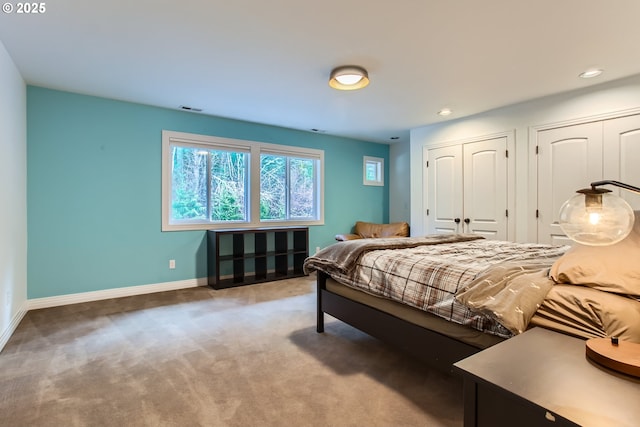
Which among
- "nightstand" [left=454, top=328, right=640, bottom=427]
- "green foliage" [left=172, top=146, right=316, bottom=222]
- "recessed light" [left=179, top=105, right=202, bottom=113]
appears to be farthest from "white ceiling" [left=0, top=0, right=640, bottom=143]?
"nightstand" [left=454, top=328, right=640, bottom=427]

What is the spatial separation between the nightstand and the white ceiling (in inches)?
78.8

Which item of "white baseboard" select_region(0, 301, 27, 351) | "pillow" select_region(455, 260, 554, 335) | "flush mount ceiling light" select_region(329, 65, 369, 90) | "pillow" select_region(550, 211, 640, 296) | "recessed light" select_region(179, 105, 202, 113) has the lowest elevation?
"white baseboard" select_region(0, 301, 27, 351)

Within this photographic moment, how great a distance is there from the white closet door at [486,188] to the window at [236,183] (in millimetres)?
2317

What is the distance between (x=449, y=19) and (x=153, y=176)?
3.60m

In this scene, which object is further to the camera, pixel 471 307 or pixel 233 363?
pixel 233 363

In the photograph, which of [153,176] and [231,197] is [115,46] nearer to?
[153,176]

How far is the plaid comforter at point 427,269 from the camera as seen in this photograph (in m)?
1.68

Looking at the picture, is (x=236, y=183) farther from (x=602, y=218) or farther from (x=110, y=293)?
(x=602, y=218)

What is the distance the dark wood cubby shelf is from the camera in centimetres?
434

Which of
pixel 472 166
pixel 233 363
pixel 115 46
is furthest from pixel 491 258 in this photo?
pixel 115 46

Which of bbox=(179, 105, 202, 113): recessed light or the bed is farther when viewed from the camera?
bbox=(179, 105, 202, 113): recessed light

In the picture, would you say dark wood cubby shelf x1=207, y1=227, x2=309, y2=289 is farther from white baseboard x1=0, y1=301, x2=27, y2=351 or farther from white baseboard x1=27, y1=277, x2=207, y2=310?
white baseboard x1=0, y1=301, x2=27, y2=351

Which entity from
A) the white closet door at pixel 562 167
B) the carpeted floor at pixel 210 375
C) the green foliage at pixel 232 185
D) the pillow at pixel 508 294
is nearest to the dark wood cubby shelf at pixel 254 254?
the green foliage at pixel 232 185

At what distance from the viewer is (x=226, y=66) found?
2889 millimetres
